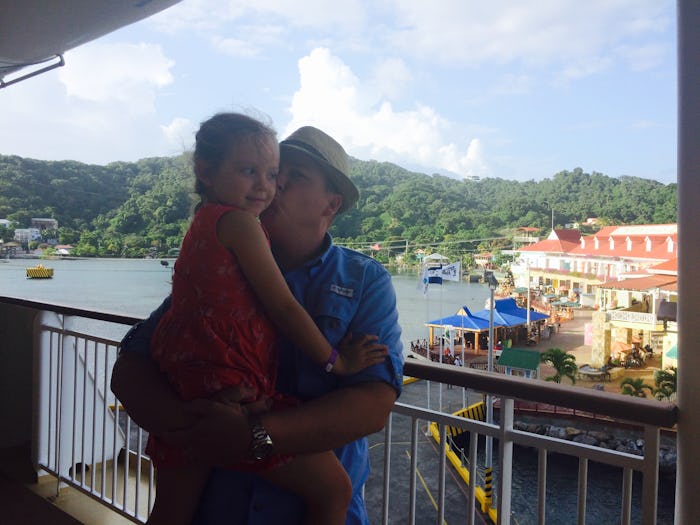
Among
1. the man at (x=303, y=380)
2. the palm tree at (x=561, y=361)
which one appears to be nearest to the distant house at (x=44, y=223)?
the man at (x=303, y=380)

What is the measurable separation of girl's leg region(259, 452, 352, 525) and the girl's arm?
16 cm

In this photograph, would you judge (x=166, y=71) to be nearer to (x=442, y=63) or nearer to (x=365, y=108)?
(x=365, y=108)

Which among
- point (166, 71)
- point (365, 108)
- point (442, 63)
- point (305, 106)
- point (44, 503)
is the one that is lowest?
point (44, 503)

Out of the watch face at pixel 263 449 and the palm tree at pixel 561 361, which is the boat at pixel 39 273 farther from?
the palm tree at pixel 561 361

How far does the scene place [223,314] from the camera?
2.55 feet

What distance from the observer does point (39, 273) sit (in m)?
5.62

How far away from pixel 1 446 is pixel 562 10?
416 inches

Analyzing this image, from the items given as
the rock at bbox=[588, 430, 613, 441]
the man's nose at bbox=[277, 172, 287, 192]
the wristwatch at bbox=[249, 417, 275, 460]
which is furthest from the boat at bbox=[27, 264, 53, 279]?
the rock at bbox=[588, 430, 613, 441]

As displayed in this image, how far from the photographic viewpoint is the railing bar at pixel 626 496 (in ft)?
Answer: 3.36

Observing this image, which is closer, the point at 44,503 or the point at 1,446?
the point at 44,503

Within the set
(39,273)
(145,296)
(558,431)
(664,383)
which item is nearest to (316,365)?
(145,296)

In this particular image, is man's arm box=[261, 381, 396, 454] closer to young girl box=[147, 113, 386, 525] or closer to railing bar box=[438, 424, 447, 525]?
young girl box=[147, 113, 386, 525]

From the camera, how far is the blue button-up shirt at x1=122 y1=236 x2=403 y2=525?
0.81 meters

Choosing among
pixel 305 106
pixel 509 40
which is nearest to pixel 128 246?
pixel 305 106
